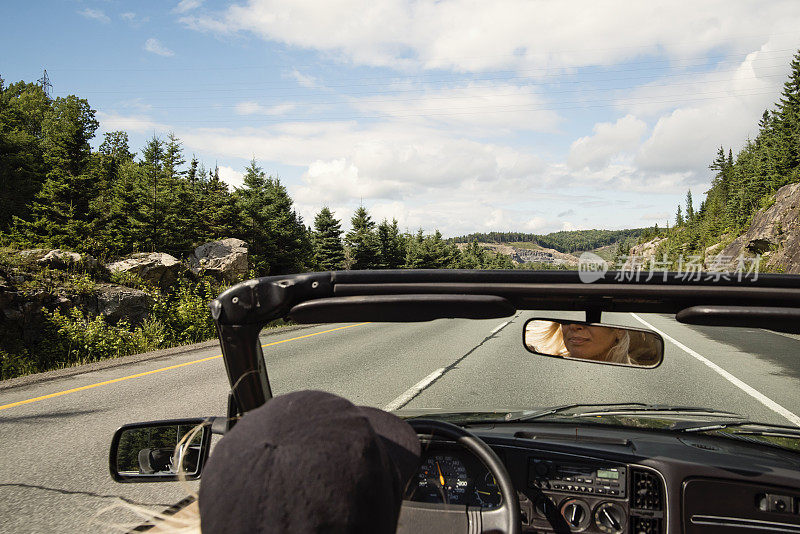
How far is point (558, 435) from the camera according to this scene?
266cm

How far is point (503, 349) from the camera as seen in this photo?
927 cm

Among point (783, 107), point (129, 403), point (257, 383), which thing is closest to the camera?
point (257, 383)

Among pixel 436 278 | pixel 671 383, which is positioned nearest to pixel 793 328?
pixel 436 278

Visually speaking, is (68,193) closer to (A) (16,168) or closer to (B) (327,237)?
(B) (327,237)

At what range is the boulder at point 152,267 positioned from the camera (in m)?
17.0

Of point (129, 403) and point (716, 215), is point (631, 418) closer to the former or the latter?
point (129, 403)

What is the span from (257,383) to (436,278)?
0.73 meters

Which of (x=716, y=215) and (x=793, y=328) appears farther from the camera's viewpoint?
(x=716, y=215)

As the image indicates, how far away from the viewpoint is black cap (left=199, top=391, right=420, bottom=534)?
733mm

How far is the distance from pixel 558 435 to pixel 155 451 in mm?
1859

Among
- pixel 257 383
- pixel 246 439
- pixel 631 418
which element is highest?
pixel 246 439

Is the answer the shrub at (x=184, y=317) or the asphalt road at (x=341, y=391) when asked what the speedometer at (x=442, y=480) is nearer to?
the asphalt road at (x=341, y=391)

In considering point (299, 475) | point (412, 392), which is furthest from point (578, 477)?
point (412, 392)

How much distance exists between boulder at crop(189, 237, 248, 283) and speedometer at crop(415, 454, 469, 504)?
20551 mm
